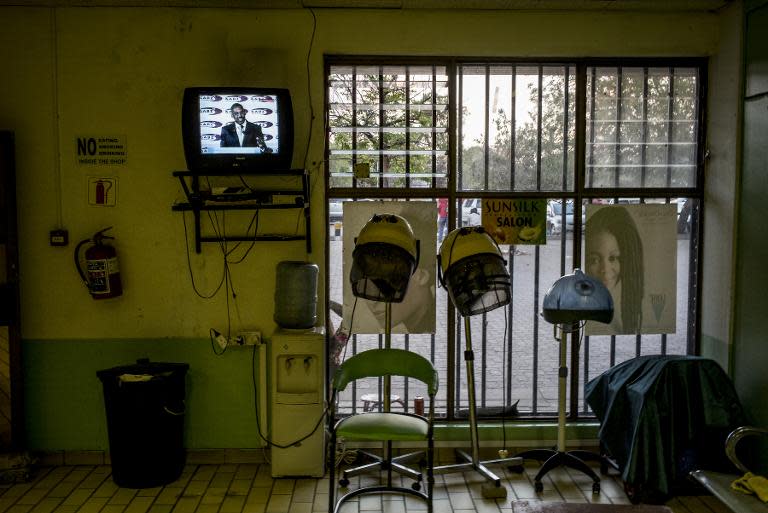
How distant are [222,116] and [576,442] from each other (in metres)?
3.06

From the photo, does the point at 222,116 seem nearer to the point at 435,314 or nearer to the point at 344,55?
the point at 344,55

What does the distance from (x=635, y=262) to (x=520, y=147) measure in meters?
1.07

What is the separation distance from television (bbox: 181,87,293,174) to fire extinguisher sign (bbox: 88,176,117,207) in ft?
1.98

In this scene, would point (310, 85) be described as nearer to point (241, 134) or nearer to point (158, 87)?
point (241, 134)

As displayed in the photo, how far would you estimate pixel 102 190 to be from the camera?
425 cm

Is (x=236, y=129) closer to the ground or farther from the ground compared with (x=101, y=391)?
farther from the ground

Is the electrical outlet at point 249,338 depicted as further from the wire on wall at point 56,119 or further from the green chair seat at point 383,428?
the wire on wall at point 56,119

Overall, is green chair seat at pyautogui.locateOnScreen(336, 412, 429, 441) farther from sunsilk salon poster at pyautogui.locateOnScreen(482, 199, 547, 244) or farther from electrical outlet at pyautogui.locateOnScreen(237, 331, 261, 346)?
sunsilk salon poster at pyautogui.locateOnScreen(482, 199, 547, 244)

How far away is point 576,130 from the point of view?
14.4 ft

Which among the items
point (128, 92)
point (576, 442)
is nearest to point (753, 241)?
point (576, 442)

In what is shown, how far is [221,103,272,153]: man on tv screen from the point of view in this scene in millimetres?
3998

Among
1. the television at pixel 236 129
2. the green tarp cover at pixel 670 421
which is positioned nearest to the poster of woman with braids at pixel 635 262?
the green tarp cover at pixel 670 421

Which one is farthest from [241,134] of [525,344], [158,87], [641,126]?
[641,126]

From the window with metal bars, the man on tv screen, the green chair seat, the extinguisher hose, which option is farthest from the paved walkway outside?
the extinguisher hose
